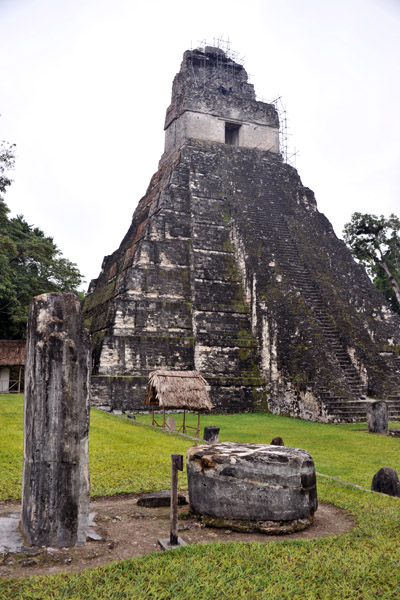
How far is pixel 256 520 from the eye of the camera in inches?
178

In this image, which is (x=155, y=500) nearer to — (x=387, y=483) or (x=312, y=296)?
(x=387, y=483)

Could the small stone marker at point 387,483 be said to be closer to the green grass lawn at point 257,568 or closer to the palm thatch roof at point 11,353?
the green grass lawn at point 257,568

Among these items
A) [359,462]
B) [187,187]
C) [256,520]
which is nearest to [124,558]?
[256,520]

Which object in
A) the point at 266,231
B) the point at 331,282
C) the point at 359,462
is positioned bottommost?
the point at 359,462

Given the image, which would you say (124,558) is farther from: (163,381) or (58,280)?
(58,280)

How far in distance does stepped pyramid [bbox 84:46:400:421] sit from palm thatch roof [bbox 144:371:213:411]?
4308 millimetres

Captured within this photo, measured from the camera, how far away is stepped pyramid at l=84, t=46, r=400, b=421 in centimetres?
1534

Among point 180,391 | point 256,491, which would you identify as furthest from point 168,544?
point 180,391

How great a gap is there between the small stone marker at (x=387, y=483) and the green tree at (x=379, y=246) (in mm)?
20224

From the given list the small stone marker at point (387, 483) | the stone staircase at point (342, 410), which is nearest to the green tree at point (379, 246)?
the stone staircase at point (342, 410)

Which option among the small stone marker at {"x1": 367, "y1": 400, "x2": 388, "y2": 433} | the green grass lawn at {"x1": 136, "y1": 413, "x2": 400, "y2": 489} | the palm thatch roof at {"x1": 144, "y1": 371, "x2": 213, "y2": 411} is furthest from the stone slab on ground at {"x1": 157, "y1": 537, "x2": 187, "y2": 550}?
the small stone marker at {"x1": 367, "y1": 400, "x2": 388, "y2": 433}

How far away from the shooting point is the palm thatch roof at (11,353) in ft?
59.2

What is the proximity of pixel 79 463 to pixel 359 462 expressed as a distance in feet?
17.9

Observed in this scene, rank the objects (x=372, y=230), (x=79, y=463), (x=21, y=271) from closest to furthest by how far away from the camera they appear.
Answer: (x=79, y=463) < (x=21, y=271) < (x=372, y=230)
